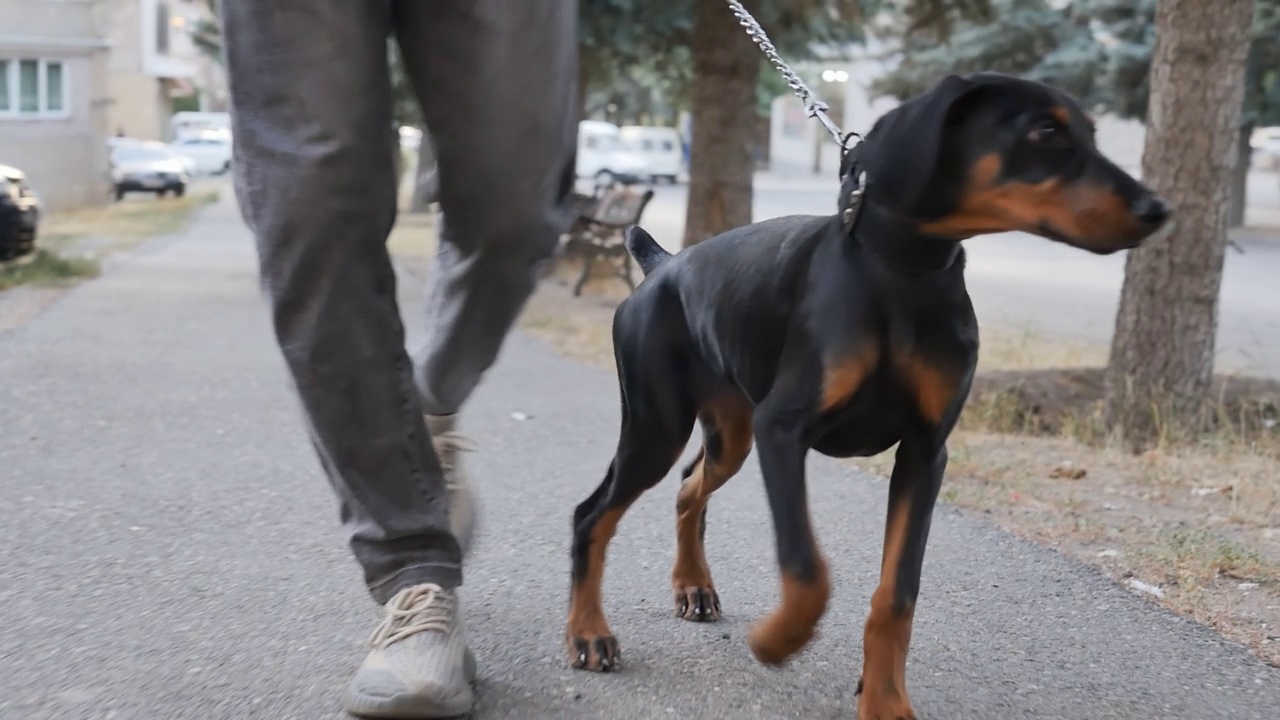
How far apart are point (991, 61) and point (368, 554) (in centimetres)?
2263

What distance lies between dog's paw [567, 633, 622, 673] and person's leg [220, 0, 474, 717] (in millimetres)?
285

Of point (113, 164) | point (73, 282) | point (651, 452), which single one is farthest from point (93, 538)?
point (113, 164)

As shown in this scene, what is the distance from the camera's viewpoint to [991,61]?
23.8 m

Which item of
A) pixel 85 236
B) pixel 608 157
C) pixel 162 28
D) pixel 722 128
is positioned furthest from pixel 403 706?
pixel 162 28

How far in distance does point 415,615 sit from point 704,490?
2.77ft

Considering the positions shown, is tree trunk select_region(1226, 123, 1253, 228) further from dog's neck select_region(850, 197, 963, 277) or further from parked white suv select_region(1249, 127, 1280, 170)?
parked white suv select_region(1249, 127, 1280, 170)

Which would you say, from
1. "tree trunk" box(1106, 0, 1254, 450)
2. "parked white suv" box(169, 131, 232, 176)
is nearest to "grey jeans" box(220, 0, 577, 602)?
"tree trunk" box(1106, 0, 1254, 450)

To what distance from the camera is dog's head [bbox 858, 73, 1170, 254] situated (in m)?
2.31

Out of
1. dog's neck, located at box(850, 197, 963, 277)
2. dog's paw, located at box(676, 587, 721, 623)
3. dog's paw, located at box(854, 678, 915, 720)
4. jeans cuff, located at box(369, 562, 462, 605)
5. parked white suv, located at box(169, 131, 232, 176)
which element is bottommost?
parked white suv, located at box(169, 131, 232, 176)

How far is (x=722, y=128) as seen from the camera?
450 inches

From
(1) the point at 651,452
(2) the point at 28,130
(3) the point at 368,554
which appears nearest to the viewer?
(3) the point at 368,554

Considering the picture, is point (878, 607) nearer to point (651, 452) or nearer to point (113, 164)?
point (651, 452)

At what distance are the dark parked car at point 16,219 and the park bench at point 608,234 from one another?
5.40m

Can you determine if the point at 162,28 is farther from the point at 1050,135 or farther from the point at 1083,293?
the point at 1050,135
